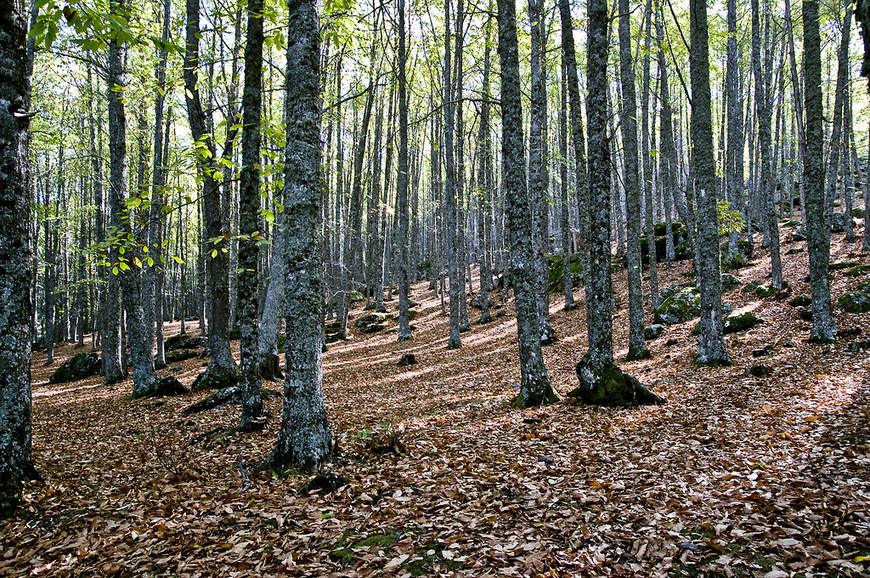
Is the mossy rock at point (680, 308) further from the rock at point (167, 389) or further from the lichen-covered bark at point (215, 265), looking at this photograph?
the rock at point (167, 389)

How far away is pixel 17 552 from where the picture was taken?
11.6 ft

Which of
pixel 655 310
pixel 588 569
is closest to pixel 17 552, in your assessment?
pixel 588 569

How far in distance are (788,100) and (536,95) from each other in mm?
28206

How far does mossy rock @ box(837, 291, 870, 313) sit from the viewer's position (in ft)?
34.5

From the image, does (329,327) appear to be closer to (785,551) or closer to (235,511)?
(235,511)

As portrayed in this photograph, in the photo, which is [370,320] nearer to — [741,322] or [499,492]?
[741,322]

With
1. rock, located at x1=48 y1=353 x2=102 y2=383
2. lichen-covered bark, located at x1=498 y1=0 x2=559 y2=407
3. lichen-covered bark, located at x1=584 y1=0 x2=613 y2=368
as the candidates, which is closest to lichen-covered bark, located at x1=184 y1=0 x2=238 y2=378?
lichen-covered bark, located at x1=498 y1=0 x2=559 y2=407

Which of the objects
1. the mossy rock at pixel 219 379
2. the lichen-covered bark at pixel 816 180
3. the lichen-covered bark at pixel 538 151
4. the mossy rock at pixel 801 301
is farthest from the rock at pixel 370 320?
the lichen-covered bark at pixel 816 180

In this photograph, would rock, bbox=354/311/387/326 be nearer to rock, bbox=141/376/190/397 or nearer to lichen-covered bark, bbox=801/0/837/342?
rock, bbox=141/376/190/397

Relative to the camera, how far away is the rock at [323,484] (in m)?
4.39

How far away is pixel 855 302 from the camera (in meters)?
10.7

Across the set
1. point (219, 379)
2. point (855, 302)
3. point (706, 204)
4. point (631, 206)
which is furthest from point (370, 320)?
point (855, 302)

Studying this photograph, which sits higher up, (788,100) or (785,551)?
(788,100)

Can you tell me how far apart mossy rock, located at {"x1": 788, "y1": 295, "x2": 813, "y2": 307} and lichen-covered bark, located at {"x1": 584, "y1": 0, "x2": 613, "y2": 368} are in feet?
27.5
